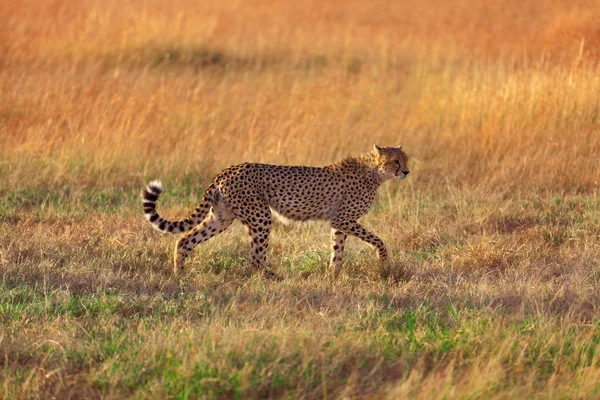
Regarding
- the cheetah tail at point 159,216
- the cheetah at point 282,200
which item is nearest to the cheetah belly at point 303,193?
the cheetah at point 282,200

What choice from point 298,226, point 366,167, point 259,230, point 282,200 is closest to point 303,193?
point 282,200

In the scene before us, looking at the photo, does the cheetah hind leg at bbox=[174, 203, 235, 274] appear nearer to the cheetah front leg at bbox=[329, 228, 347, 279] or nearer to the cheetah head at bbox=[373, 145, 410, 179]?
the cheetah front leg at bbox=[329, 228, 347, 279]

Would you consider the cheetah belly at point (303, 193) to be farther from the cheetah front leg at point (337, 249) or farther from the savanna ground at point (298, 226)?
the savanna ground at point (298, 226)

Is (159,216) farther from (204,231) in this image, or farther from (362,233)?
(362,233)

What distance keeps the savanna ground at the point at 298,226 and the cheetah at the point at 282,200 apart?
→ 0.17 meters

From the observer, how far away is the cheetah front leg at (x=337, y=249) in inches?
218

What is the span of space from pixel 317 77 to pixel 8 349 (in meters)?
7.87

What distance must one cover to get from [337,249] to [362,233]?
17 centimetres

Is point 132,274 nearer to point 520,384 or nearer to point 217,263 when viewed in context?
point 217,263

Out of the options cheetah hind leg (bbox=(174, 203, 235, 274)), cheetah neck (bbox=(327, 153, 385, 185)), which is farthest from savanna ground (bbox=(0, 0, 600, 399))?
cheetah neck (bbox=(327, 153, 385, 185))

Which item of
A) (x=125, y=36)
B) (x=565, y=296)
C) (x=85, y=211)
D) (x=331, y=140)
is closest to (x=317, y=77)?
(x=125, y=36)

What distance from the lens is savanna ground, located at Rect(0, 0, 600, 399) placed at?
368cm

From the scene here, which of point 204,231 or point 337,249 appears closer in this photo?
point 204,231

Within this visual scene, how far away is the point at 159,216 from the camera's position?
5.41 meters
